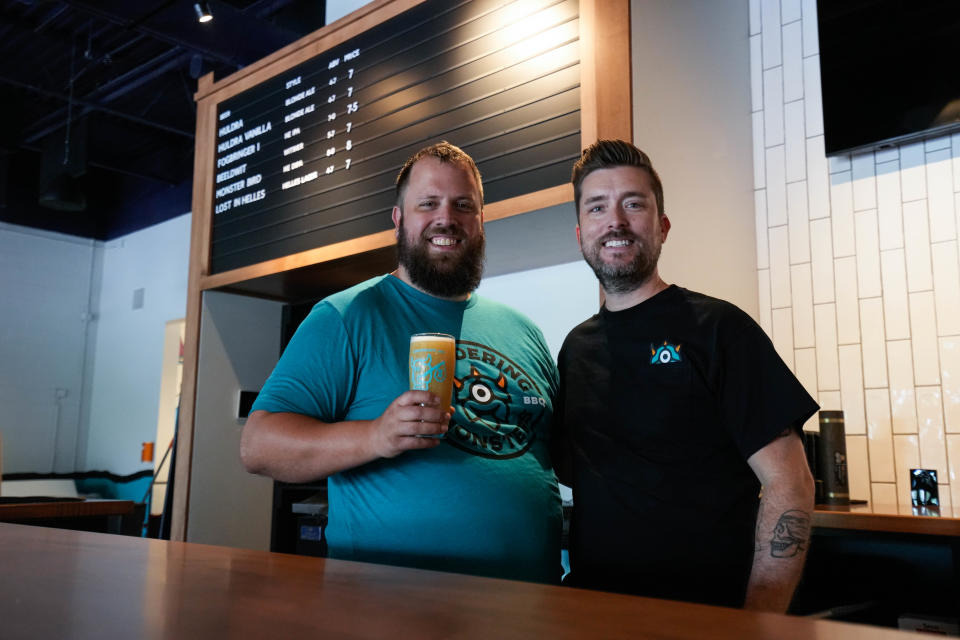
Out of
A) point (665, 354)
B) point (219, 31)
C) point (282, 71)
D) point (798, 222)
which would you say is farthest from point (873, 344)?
point (219, 31)

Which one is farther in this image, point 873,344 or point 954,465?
point 873,344

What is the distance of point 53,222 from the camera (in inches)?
348

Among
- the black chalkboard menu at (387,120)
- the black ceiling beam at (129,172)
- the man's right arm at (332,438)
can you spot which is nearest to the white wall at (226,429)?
the black chalkboard menu at (387,120)

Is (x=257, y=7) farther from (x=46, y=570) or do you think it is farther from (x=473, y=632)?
(x=473, y=632)

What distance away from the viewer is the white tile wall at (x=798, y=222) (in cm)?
263

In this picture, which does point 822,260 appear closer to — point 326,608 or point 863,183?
point 863,183

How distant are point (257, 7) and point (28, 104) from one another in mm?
3021

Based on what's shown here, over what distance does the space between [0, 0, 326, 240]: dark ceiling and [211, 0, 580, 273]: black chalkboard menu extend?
144 centimetres

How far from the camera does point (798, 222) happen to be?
8.71ft

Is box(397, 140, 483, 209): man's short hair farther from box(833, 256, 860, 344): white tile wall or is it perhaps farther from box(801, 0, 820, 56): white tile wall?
box(801, 0, 820, 56): white tile wall

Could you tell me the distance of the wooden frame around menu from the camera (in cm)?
214

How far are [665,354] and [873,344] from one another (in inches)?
50.0

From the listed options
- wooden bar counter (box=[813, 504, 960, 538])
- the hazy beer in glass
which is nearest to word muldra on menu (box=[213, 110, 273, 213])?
the hazy beer in glass

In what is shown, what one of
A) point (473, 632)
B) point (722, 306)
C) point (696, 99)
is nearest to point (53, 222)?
point (696, 99)
